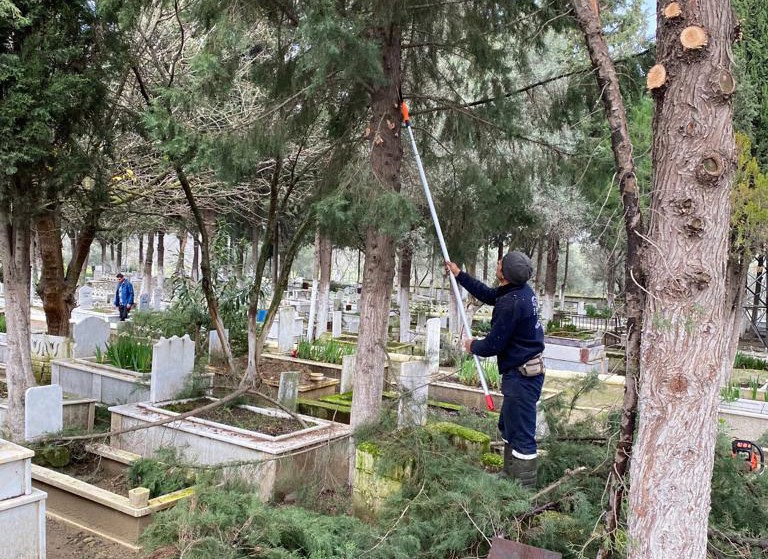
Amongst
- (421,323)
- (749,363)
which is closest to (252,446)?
(749,363)

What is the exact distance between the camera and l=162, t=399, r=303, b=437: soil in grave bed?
6.61 m

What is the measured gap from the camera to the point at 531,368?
435 cm

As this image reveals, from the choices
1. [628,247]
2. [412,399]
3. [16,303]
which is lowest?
[412,399]

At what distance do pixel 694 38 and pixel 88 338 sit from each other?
9524 mm

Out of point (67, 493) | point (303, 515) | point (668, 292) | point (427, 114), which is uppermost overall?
point (427, 114)

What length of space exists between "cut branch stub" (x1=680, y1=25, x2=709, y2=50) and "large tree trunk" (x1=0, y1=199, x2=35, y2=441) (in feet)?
20.0

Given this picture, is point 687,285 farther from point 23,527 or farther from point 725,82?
point 23,527

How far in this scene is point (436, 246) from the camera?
6695 millimetres

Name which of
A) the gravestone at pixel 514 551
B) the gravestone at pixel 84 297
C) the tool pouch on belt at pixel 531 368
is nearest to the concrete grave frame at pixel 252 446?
the tool pouch on belt at pixel 531 368

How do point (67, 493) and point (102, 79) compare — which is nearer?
point (67, 493)

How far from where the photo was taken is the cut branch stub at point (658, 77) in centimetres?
284

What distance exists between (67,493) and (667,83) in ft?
19.3

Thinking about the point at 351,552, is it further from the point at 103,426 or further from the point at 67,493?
the point at 103,426

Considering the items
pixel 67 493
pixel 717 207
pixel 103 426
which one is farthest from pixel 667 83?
pixel 103 426
